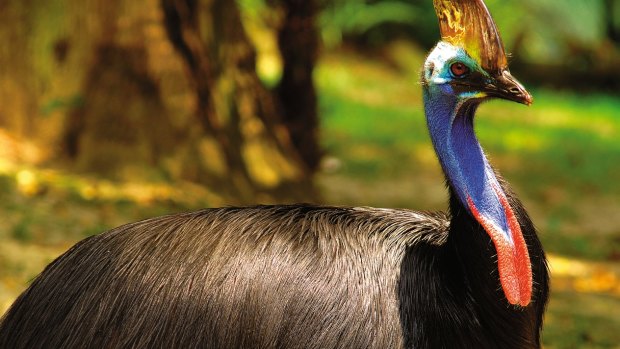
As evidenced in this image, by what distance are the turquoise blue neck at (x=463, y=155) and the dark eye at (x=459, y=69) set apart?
0.24ft

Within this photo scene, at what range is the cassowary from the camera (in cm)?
317

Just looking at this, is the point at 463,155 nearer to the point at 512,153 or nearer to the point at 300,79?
the point at 300,79

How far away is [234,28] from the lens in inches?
282

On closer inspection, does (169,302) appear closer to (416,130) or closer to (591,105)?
(416,130)

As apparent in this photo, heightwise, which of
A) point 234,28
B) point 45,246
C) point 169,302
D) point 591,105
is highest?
point 234,28

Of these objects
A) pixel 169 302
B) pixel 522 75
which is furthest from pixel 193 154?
pixel 522 75

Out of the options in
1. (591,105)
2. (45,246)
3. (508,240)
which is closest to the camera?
(508,240)

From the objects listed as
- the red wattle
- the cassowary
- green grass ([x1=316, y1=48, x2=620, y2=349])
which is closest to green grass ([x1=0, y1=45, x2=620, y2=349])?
green grass ([x1=316, y1=48, x2=620, y2=349])

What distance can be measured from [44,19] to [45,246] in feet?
6.81

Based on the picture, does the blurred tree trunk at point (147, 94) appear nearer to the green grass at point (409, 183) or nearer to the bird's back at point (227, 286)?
the green grass at point (409, 183)

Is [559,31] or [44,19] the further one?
[559,31]

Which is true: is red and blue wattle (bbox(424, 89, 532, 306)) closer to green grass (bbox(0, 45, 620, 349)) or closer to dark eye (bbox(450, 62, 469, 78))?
dark eye (bbox(450, 62, 469, 78))

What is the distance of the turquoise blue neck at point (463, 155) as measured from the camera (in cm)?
322

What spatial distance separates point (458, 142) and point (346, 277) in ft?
1.77
